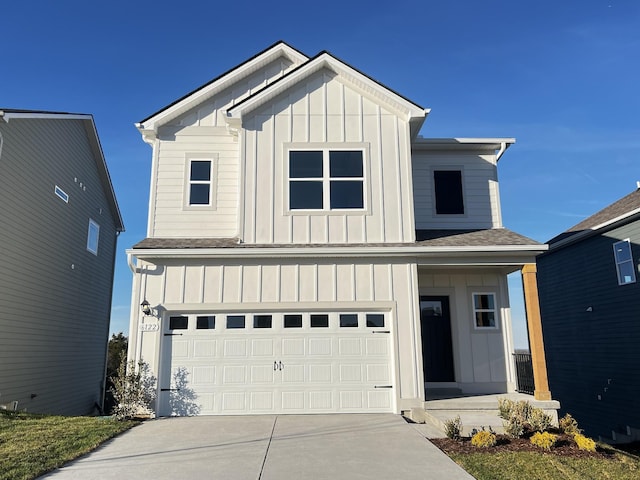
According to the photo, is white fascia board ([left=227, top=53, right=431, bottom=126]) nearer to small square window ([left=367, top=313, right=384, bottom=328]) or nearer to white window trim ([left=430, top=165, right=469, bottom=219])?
white window trim ([left=430, top=165, right=469, bottom=219])

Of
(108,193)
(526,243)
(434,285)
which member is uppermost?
(108,193)

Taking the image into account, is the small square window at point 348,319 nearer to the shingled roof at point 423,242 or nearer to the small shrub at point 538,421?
the shingled roof at point 423,242

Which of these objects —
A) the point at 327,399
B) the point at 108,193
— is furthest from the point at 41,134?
the point at 327,399

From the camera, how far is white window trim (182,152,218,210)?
10664 mm

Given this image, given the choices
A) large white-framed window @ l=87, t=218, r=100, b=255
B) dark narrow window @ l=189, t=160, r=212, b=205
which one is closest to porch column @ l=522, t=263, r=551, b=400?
dark narrow window @ l=189, t=160, r=212, b=205

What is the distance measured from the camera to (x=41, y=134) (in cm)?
1210

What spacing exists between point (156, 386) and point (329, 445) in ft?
13.7

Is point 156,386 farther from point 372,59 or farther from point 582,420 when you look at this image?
point 582,420

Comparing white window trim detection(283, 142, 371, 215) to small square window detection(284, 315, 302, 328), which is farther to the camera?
white window trim detection(283, 142, 371, 215)

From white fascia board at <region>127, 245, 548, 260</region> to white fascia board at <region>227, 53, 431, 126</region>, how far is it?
3.11 meters

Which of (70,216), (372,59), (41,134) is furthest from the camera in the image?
(70,216)

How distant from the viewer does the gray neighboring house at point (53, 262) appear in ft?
35.7

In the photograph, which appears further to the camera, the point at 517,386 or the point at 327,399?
the point at 517,386

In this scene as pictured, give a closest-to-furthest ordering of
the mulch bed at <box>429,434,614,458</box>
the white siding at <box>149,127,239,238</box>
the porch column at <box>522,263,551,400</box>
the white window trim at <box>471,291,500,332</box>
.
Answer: the mulch bed at <box>429,434,614,458</box> < the porch column at <box>522,263,551,400</box> < the white siding at <box>149,127,239,238</box> < the white window trim at <box>471,291,500,332</box>
